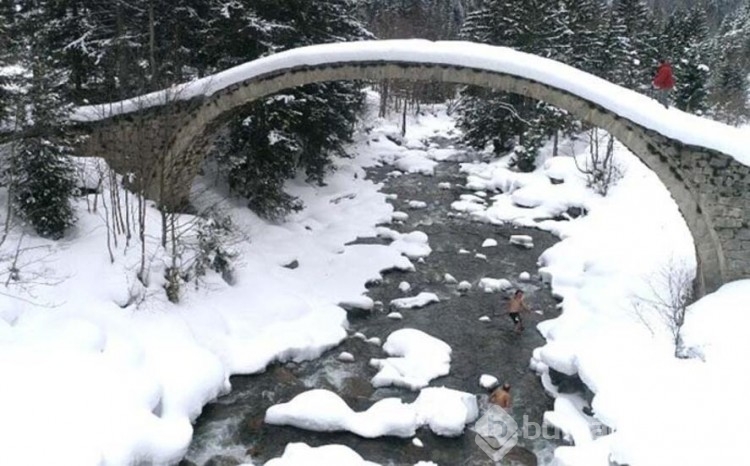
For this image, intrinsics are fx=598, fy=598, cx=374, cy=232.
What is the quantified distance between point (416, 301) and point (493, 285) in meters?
2.40

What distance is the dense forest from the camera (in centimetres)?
1267

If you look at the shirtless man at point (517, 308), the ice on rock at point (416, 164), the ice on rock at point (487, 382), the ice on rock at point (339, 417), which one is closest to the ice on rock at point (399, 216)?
the ice on rock at point (416, 164)

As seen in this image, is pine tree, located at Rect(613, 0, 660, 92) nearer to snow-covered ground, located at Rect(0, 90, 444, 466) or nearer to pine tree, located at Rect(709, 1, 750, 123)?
pine tree, located at Rect(709, 1, 750, 123)

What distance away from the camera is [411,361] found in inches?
482

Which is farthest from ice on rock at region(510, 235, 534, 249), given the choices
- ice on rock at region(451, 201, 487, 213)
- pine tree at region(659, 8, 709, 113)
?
pine tree at region(659, 8, 709, 113)

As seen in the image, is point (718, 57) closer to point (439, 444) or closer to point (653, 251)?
point (653, 251)

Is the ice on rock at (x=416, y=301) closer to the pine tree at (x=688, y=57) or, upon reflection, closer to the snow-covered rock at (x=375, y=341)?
the snow-covered rock at (x=375, y=341)

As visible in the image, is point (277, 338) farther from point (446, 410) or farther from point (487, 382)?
point (487, 382)

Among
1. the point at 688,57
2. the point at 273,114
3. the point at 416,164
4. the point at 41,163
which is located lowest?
the point at 416,164

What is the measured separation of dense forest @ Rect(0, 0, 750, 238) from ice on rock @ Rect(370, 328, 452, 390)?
24.0 ft

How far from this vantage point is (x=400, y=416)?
1016cm

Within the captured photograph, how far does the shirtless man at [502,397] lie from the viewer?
1080 cm

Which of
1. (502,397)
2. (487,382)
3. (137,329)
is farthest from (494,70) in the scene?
(137,329)

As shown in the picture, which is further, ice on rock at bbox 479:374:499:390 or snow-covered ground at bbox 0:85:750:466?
ice on rock at bbox 479:374:499:390
